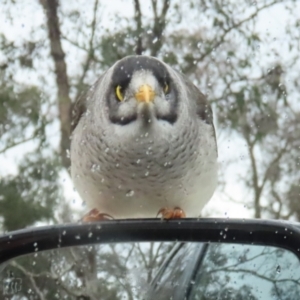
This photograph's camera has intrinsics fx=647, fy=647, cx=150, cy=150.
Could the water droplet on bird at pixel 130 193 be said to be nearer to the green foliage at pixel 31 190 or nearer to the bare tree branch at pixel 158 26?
the green foliage at pixel 31 190

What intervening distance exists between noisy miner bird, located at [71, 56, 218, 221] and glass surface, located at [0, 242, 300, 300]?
128 millimetres

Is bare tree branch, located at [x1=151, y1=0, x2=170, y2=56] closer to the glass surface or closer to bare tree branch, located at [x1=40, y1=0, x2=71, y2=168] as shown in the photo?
bare tree branch, located at [x1=40, y1=0, x2=71, y2=168]

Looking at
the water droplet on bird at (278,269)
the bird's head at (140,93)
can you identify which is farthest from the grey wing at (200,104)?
the water droplet on bird at (278,269)

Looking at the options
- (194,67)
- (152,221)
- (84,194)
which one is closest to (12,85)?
(194,67)

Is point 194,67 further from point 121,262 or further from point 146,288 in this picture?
point 146,288

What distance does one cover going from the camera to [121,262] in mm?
2133

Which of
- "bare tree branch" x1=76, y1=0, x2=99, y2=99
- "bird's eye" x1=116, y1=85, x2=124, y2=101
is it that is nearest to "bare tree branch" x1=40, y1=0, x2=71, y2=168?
"bare tree branch" x1=76, y1=0, x2=99, y2=99

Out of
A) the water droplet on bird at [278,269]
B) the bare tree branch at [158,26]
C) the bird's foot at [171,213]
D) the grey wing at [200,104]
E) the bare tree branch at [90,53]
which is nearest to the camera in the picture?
the water droplet on bird at [278,269]

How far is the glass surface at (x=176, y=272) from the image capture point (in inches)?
53.2

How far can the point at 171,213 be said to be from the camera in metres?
1.62

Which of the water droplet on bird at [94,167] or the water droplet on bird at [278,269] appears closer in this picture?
the water droplet on bird at [278,269]

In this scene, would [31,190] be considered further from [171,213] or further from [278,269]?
[278,269]

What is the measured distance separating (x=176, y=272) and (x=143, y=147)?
32 cm

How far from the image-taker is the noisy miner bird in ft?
5.09
